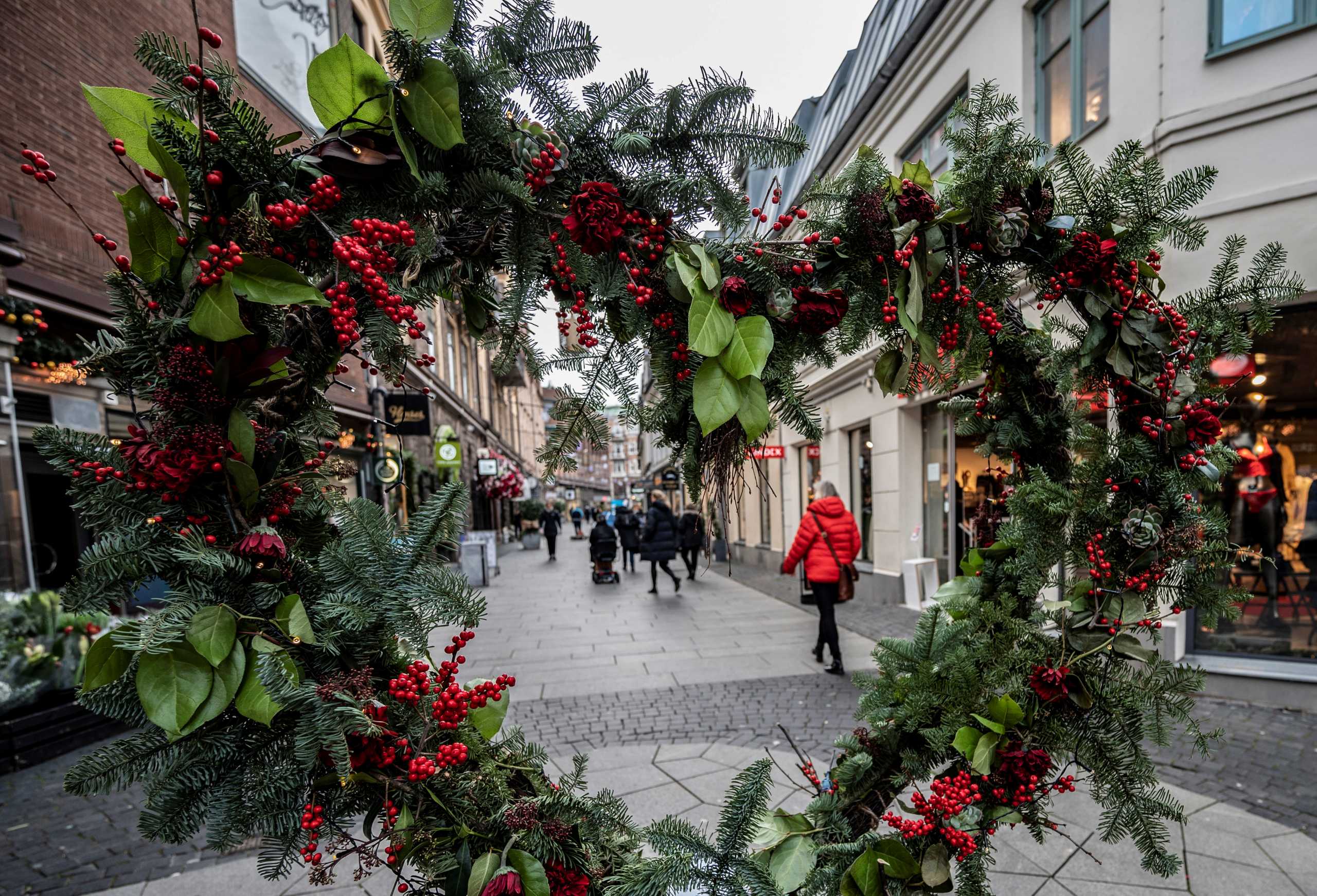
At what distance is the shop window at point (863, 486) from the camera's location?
10.0m

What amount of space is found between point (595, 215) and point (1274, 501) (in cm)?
710

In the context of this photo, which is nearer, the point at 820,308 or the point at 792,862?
the point at 820,308

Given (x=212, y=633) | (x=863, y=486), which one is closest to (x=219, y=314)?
(x=212, y=633)

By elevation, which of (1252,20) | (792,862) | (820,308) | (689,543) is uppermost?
(1252,20)

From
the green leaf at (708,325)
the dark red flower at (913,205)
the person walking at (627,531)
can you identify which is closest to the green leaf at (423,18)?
the green leaf at (708,325)

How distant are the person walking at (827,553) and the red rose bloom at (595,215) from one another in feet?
15.3

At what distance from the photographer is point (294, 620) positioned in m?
1.00

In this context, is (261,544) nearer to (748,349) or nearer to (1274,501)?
(748,349)

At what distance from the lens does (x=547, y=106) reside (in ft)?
4.14

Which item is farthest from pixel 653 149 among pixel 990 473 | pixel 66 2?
pixel 66 2

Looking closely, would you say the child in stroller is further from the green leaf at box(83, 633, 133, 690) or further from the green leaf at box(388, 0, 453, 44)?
the green leaf at box(388, 0, 453, 44)

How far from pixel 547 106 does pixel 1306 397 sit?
681 cm

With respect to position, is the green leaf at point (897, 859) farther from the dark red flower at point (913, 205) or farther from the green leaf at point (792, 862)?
the dark red flower at point (913, 205)

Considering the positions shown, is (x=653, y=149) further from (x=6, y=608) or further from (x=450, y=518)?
(x=6, y=608)
